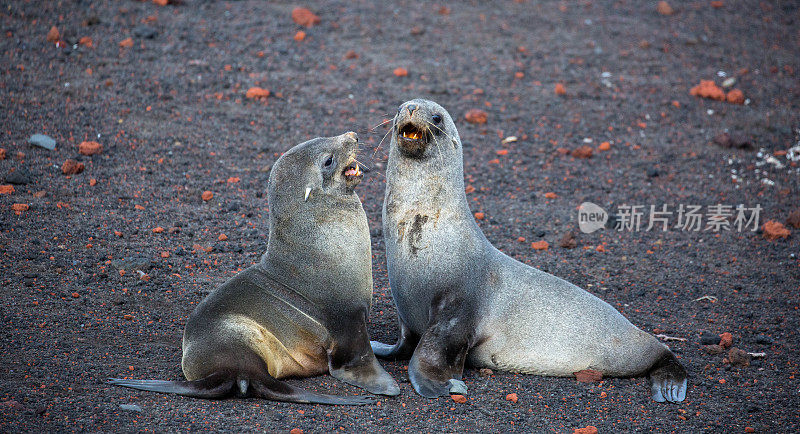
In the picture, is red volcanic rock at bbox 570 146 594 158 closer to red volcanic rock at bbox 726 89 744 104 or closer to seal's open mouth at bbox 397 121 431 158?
red volcanic rock at bbox 726 89 744 104

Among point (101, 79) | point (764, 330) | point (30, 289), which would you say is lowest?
point (764, 330)

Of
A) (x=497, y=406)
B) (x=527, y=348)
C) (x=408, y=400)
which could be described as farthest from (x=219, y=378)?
(x=527, y=348)

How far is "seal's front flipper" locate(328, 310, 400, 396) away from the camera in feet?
17.4

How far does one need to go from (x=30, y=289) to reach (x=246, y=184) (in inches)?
111

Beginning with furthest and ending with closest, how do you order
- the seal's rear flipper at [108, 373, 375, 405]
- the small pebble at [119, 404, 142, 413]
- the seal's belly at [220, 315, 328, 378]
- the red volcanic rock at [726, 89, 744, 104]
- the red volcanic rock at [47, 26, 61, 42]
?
the red volcanic rock at [726, 89, 744, 104] < the red volcanic rock at [47, 26, 61, 42] < the seal's belly at [220, 315, 328, 378] < the seal's rear flipper at [108, 373, 375, 405] < the small pebble at [119, 404, 142, 413]

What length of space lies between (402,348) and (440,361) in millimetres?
492

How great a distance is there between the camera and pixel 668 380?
19.0 ft

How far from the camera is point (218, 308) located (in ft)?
17.2

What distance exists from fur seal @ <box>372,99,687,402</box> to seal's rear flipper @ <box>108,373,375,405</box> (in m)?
1.01

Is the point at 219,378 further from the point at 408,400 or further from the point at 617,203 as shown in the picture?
the point at 617,203

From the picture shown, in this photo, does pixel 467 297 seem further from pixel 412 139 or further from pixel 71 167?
pixel 71 167

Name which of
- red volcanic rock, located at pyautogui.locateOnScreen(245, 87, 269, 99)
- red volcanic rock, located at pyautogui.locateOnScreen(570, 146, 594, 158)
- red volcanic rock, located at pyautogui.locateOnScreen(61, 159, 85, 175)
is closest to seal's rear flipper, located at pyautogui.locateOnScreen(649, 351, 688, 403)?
red volcanic rock, located at pyautogui.locateOnScreen(570, 146, 594, 158)

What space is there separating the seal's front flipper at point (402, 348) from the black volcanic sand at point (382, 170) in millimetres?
100

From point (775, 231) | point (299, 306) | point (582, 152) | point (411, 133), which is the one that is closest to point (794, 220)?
point (775, 231)
